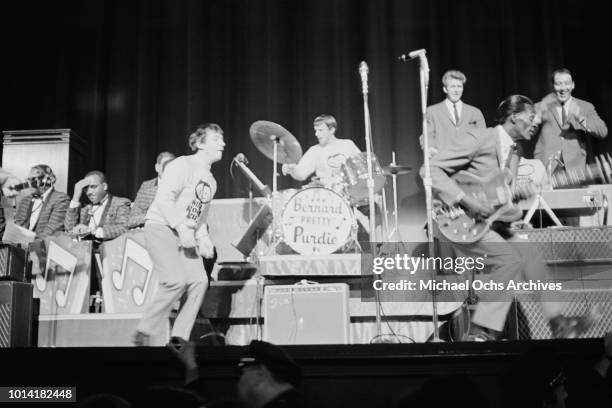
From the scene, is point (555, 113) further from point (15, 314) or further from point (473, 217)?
point (15, 314)

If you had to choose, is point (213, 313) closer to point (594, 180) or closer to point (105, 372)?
point (105, 372)

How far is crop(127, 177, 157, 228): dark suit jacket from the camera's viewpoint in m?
7.75

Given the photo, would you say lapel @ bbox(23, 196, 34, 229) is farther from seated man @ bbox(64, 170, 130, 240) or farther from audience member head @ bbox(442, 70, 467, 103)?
audience member head @ bbox(442, 70, 467, 103)

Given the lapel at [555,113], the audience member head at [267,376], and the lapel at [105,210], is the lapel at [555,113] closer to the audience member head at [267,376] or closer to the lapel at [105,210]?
the lapel at [105,210]

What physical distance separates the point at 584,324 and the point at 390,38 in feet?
14.2

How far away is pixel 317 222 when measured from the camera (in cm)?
623

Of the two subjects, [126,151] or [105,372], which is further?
[126,151]

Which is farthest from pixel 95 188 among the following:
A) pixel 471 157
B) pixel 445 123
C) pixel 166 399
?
pixel 166 399

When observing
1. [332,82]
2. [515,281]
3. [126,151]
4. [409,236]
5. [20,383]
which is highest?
[332,82]

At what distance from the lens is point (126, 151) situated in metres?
9.11

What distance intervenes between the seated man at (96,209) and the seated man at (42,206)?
110 mm

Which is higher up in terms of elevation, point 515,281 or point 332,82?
point 332,82

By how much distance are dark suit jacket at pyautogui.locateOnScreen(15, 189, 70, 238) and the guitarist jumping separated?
12.6ft

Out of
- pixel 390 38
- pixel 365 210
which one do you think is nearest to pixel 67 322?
pixel 365 210
